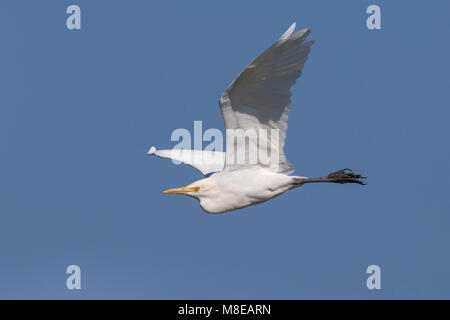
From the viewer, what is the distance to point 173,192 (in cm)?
1848

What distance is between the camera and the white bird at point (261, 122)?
51.8 feet

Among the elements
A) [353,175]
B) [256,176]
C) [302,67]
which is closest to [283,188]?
[256,176]

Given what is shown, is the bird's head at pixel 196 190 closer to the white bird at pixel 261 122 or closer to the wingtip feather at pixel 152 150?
the white bird at pixel 261 122

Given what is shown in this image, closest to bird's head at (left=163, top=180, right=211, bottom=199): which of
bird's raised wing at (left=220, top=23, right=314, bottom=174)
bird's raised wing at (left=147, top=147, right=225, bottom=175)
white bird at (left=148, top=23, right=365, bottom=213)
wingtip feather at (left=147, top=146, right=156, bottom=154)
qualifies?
white bird at (left=148, top=23, right=365, bottom=213)

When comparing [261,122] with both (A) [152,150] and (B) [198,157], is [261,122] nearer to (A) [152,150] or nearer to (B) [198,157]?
(B) [198,157]

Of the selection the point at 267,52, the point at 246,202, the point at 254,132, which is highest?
the point at 267,52

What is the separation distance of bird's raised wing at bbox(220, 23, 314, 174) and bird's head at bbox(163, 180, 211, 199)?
1.28 metres

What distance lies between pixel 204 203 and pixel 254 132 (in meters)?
2.25

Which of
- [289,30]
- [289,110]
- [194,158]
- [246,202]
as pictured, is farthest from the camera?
[194,158]

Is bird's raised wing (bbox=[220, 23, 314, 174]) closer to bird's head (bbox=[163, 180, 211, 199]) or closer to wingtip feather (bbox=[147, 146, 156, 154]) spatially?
bird's head (bbox=[163, 180, 211, 199])

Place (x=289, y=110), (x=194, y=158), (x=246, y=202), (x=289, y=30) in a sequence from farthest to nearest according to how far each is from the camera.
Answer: (x=194, y=158)
(x=246, y=202)
(x=289, y=110)
(x=289, y=30)

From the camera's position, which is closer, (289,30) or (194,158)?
(289,30)

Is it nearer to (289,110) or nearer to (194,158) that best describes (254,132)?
(289,110)

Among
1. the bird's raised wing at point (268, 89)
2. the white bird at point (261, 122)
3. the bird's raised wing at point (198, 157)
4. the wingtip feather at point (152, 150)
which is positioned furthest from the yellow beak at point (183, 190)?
the wingtip feather at point (152, 150)
